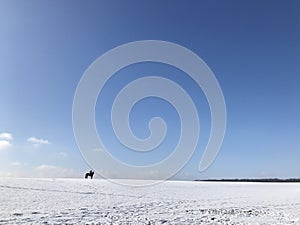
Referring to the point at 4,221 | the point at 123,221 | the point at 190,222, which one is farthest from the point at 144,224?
the point at 4,221

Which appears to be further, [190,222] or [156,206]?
[156,206]

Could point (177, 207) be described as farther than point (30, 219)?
Yes

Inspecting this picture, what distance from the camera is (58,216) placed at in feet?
57.8

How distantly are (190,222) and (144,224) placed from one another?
2.75 meters

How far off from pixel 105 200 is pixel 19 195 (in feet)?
19.9

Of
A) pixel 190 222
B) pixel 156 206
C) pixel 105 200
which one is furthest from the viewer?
pixel 105 200

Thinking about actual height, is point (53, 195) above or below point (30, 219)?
above

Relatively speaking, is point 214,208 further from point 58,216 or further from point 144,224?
point 58,216

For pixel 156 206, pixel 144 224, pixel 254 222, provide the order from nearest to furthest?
pixel 144 224 → pixel 254 222 → pixel 156 206

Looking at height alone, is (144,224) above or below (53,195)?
below

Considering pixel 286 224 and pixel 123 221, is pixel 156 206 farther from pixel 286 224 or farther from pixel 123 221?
pixel 286 224

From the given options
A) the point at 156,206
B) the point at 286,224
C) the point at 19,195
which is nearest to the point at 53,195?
the point at 19,195

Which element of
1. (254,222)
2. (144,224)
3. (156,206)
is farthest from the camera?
(156,206)

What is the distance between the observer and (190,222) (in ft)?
60.5
